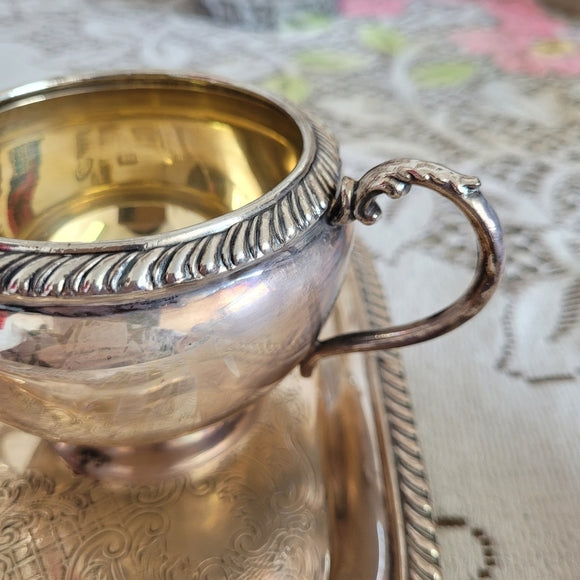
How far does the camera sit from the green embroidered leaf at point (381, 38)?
3.50 ft

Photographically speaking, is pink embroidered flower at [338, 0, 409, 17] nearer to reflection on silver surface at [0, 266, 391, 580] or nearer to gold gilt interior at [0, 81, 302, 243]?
gold gilt interior at [0, 81, 302, 243]

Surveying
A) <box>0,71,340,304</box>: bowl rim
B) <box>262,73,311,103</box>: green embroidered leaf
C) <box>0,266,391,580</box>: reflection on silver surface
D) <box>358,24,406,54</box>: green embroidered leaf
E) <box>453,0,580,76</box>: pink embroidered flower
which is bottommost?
<box>453,0,580,76</box>: pink embroidered flower

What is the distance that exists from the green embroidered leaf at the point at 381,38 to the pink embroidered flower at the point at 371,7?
0.07m

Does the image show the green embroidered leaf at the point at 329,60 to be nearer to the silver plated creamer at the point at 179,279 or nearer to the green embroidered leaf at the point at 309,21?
the green embroidered leaf at the point at 309,21

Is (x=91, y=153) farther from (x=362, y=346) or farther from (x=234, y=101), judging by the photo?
(x=362, y=346)

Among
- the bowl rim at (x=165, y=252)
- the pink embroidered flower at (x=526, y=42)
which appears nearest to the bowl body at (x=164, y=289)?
the bowl rim at (x=165, y=252)

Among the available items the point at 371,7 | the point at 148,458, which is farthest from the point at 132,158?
the point at 371,7

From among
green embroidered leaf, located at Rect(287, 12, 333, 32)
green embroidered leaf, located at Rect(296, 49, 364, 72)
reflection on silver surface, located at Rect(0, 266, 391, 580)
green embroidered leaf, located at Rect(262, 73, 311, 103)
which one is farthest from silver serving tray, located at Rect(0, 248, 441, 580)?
green embroidered leaf, located at Rect(287, 12, 333, 32)

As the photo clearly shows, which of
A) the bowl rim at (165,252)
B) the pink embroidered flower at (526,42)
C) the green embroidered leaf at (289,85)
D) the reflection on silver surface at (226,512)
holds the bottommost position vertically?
the pink embroidered flower at (526,42)

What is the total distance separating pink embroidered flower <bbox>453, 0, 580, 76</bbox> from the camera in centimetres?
98

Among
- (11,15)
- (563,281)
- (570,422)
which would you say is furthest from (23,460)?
(11,15)

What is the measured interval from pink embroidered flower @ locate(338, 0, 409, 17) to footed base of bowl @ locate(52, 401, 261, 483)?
1040 mm

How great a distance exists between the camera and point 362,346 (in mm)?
349

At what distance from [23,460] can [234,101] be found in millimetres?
257
